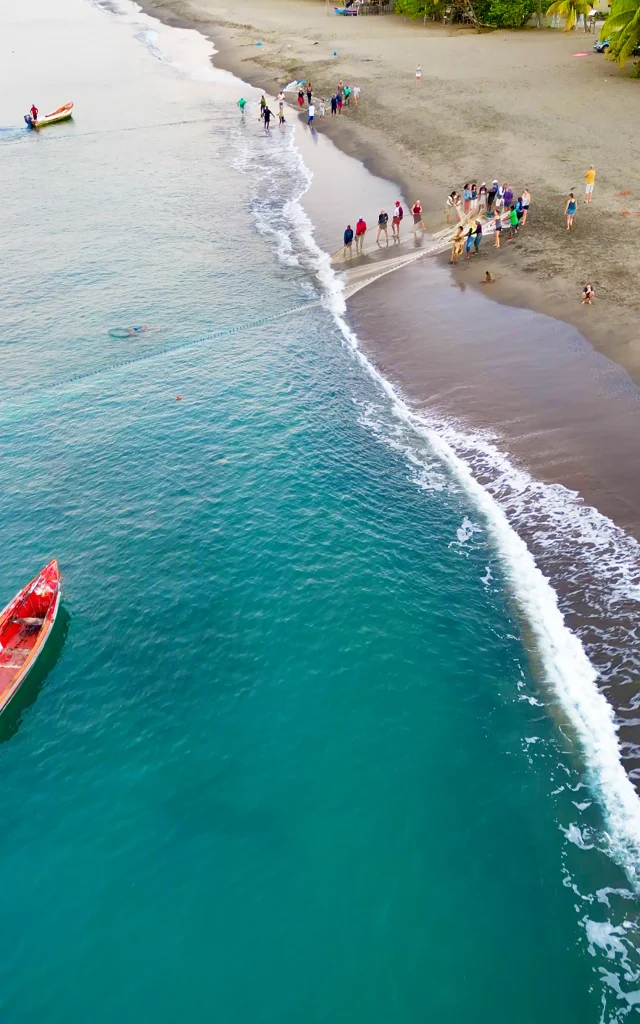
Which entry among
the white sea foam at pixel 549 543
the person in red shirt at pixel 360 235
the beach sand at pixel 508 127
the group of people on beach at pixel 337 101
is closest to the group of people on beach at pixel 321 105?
the group of people on beach at pixel 337 101

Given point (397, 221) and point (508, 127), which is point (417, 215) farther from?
point (508, 127)

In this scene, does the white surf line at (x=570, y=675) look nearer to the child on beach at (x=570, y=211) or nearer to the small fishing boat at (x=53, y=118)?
the child on beach at (x=570, y=211)

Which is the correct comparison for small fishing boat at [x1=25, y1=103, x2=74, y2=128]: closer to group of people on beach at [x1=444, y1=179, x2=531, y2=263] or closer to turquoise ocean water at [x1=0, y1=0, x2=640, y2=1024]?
group of people on beach at [x1=444, y1=179, x2=531, y2=263]

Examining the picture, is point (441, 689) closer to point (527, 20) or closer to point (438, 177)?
point (438, 177)

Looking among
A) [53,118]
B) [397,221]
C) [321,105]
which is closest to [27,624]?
[397,221]

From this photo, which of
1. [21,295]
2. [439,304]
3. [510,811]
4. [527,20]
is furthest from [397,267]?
[527,20]
